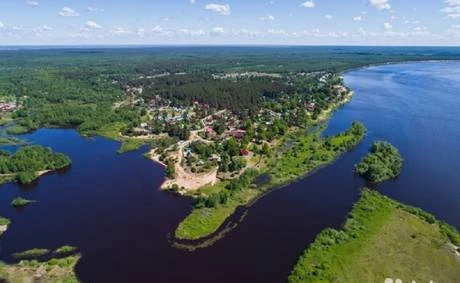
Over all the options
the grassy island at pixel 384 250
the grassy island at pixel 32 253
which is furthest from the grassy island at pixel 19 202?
the grassy island at pixel 384 250

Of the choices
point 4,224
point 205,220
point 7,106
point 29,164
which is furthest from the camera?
point 7,106

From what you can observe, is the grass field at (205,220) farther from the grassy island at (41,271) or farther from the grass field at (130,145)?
the grass field at (130,145)

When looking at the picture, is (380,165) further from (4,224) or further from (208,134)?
(4,224)

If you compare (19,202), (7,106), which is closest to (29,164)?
(19,202)

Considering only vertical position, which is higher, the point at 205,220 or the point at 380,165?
the point at 380,165

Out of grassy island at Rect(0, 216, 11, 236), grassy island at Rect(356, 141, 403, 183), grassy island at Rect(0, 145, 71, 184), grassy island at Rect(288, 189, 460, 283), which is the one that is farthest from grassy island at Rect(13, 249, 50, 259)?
grassy island at Rect(356, 141, 403, 183)

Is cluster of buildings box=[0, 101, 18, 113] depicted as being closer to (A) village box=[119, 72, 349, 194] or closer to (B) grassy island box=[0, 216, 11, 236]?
(A) village box=[119, 72, 349, 194]
